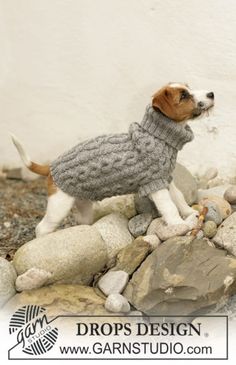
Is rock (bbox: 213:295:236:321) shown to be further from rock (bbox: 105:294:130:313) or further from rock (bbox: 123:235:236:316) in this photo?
rock (bbox: 105:294:130:313)

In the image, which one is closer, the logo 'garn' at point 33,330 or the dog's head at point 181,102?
the logo 'garn' at point 33,330

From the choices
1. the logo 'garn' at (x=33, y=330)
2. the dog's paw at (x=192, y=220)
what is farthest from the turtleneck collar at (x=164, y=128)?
the logo 'garn' at (x=33, y=330)

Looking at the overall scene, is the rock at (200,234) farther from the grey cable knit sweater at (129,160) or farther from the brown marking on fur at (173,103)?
the brown marking on fur at (173,103)

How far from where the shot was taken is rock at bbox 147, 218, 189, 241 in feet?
5.54

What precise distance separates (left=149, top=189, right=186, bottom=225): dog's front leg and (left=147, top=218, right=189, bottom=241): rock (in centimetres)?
2

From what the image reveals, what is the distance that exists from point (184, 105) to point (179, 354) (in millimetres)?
695

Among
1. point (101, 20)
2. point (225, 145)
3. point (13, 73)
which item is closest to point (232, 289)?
point (225, 145)

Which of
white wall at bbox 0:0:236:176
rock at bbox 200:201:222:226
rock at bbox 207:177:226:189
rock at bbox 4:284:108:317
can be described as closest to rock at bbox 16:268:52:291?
rock at bbox 4:284:108:317

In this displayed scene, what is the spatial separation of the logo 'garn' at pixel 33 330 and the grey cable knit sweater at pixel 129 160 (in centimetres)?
41

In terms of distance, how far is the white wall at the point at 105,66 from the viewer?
2371 millimetres

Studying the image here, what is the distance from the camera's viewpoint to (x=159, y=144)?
1.69 metres

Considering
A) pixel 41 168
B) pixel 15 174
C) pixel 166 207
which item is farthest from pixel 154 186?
pixel 15 174

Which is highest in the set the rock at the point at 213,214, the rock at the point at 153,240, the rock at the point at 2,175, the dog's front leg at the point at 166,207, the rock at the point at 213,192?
the dog's front leg at the point at 166,207

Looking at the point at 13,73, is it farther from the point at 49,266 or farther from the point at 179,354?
the point at 179,354
